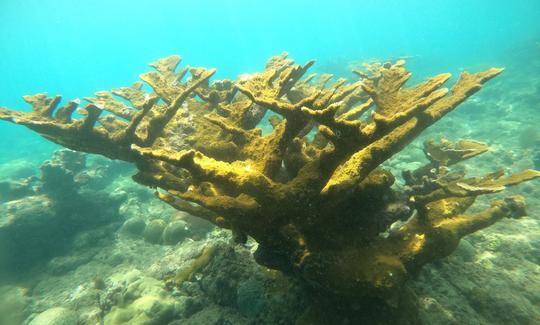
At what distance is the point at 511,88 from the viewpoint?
21.5m

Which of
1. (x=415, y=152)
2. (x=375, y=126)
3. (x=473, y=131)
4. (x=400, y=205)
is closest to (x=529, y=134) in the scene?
(x=473, y=131)

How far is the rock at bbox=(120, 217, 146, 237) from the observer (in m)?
11.1

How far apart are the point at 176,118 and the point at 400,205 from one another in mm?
3912

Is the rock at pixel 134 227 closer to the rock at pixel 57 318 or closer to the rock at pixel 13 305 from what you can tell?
the rock at pixel 13 305

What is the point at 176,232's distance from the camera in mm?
9062

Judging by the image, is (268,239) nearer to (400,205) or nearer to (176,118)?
(400,205)

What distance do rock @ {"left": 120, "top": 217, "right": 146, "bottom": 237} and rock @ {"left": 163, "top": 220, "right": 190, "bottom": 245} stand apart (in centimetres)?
240

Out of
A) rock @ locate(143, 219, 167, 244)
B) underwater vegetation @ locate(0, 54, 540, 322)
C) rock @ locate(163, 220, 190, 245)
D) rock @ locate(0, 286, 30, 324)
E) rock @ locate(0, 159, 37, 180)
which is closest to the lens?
underwater vegetation @ locate(0, 54, 540, 322)

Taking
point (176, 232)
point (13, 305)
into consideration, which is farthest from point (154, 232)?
point (13, 305)

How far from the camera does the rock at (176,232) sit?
354 inches

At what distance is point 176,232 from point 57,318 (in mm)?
3269

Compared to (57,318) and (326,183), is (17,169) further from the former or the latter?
(326,183)

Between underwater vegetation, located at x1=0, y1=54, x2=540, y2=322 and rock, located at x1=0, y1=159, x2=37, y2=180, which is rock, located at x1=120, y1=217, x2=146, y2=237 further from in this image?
rock, located at x1=0, y1=159, x2=37, y2=180

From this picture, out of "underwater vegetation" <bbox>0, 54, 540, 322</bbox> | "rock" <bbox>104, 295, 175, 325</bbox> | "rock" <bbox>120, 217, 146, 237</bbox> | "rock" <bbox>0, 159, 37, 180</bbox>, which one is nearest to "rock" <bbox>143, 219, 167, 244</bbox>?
"rock" <bbox>120, 217, 146, 237</bbox>
